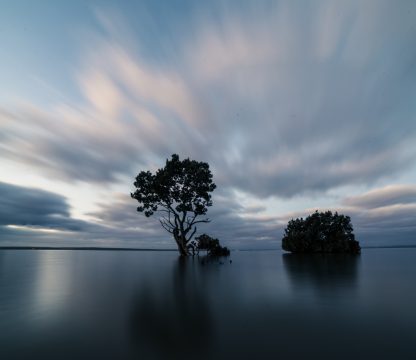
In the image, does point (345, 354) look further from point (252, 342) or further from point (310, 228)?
point (310, 228)

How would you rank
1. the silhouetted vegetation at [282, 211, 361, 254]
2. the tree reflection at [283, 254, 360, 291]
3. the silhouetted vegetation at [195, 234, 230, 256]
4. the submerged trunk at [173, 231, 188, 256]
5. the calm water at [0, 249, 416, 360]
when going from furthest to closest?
the silhouetted vegetation at [282, 211, 361, 254] → the silhouetted vegetation at [195, 234, 230, 256] → the submerged trunk at [173, 231, 188, 256] → the tree reflection at [283, 254, 360, 291] → the calm water at [0, 249, 416, 360]

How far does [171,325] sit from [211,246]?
57.9 metres

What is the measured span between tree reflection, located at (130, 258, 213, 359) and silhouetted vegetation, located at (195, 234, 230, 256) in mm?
49437

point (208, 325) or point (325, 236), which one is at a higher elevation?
point (325, 236)

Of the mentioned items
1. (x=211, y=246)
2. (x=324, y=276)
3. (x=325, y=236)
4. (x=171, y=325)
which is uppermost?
(x=325, y=236)

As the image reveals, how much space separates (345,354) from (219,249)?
63.1 metres

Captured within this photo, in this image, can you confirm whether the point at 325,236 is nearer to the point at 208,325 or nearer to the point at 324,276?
the point at 324,276

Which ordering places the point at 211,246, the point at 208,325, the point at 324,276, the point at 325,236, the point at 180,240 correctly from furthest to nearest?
the point at 325,236, the point at 211,246, the point at 180,240, the point at 324,276, the point at 208,325

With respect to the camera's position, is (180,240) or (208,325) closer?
(208,325)

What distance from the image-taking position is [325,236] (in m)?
81.4

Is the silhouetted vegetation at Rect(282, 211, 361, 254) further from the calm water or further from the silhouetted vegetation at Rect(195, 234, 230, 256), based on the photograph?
the calm water

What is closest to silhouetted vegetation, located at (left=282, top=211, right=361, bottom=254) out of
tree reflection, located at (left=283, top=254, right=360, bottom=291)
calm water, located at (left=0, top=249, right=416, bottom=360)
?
tree reflection, located at (left=283, top=254, right=360, bottom=291)

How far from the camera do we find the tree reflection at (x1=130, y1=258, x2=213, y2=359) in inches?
234

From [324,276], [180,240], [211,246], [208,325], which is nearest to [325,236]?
[211,246]
